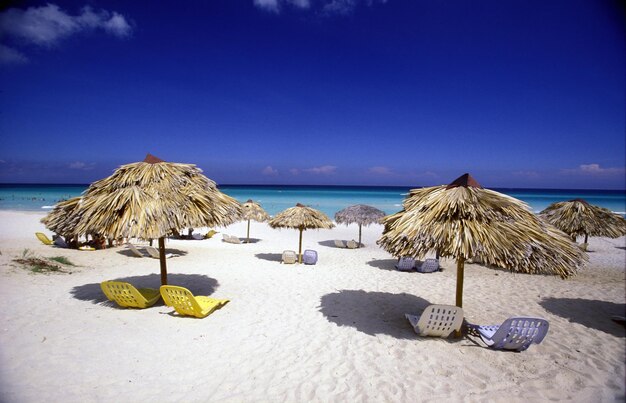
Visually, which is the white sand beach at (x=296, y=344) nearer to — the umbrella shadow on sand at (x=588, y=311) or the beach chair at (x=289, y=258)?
the umbrella shadow on sand at (x=588, y=311)

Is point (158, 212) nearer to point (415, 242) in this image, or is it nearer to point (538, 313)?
point (415, 242)

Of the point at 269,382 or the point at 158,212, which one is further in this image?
the point at 158,212

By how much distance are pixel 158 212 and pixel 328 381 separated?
12.0 feet

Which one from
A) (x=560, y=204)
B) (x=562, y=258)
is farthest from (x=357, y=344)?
(x=560, y=204)

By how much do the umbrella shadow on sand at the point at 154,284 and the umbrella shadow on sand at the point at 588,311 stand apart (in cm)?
741

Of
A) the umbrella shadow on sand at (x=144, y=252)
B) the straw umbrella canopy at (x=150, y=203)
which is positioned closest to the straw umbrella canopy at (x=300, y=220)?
the umbrella shadow on sand at (x=144, y=252)

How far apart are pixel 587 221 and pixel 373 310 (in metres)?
9.56

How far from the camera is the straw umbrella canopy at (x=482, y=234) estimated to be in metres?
3.90

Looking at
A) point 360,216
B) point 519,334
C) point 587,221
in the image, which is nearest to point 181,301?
point 519,334

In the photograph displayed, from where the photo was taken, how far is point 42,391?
120 inches

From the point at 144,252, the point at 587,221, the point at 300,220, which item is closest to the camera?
the point at 300,220

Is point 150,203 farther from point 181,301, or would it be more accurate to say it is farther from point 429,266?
point 429,266

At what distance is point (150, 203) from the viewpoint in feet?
15.9

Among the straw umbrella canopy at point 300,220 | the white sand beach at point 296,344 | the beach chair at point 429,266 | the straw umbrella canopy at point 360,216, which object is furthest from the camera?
the straw umbrella canopy at point 360,216
